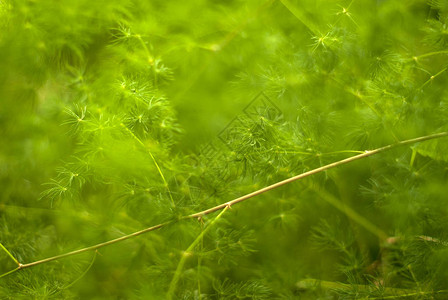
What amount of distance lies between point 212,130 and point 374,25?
54 cm

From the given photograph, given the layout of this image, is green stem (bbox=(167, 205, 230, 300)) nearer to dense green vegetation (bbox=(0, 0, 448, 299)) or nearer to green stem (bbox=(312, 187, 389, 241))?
dense green vegetation (bbox=(0, 0, 448, 299))

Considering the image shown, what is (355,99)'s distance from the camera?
113 cm

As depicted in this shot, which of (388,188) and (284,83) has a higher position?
(284,83)

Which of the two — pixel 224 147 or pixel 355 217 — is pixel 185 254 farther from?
pixel 355 217

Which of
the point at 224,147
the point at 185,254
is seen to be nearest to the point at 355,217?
the point at 224,147

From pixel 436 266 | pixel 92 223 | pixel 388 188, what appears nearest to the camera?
pixel 436 266

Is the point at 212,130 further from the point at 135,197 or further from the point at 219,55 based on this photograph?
the point at 135,197

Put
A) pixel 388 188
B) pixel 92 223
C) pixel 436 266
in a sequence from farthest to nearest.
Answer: pixel 92 223, pixel 388 188, pixel 436 266

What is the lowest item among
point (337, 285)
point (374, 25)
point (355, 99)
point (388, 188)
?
point (337, 285)

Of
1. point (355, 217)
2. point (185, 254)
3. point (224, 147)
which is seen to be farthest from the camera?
point (355, 217)

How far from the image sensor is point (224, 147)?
1108 mm

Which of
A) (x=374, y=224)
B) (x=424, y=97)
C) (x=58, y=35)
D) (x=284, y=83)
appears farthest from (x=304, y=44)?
(x=58, y=35)

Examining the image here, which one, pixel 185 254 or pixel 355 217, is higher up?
pixel 185 254

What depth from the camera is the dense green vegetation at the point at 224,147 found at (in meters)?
1.00
